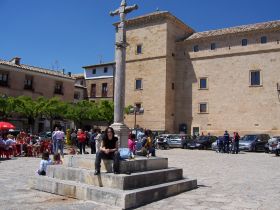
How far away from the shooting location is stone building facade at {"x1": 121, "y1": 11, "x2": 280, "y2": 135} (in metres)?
34.0

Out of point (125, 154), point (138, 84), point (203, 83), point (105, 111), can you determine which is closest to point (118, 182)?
point (125, 154)

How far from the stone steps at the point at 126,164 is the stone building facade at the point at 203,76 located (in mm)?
26883

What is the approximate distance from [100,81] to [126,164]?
41430mm

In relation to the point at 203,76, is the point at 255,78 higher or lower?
lower

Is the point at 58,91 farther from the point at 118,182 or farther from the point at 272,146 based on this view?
the point at 118,182

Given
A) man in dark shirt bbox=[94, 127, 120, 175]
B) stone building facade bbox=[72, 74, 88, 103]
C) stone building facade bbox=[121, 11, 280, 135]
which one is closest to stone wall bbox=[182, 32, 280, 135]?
stone building facade bbox=[121, 11, 280, 135]

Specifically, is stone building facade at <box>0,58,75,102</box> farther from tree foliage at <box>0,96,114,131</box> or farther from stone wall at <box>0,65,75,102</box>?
tree foliage at <box>0,96,114,131</box>

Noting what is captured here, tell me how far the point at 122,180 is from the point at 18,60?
1401 inches

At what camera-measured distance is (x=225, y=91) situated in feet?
118

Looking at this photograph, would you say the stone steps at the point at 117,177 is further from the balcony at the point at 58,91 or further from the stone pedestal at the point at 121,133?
the balcony at the point at 58,91

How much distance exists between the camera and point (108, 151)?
7734 millimetres

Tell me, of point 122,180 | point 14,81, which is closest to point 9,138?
point 122,180

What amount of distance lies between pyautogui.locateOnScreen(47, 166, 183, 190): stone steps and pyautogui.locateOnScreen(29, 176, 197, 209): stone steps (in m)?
0.16

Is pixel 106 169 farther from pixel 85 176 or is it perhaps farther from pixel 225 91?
pixel 225 91
